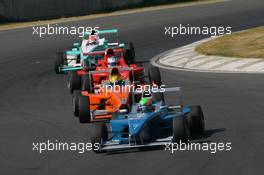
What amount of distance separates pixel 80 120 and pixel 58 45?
1575cm

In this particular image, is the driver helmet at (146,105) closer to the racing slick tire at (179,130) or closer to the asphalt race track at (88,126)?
the racing slick tire at (179,130)

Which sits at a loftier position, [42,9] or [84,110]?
[84,110]

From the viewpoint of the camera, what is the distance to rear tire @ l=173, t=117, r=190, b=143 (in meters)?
14.7

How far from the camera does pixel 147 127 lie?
15.2 metres

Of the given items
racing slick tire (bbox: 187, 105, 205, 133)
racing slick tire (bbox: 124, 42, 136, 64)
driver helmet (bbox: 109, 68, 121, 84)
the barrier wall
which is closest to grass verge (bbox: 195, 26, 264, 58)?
racing slick tire (bbox: 124, 42, 136, 64)

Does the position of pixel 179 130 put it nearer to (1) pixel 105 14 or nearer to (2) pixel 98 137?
(2) pixel 98 137

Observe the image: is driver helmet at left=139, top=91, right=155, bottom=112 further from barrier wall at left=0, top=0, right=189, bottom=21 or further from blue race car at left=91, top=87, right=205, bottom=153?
barrier wall at left=0, top=0, right=189, bottom=21

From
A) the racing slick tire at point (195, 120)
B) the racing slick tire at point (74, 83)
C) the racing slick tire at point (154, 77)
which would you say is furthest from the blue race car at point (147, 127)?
the racing slick tire at point (74, 83)

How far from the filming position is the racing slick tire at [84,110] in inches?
692

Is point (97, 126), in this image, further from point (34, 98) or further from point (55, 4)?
point (55, 4)

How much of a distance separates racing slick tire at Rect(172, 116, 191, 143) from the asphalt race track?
369 millimetres

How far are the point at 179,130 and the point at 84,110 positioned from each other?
3.38 metres

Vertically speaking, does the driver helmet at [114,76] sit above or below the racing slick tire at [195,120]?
above

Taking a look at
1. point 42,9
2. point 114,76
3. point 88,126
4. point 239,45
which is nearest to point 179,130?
point 88,126
